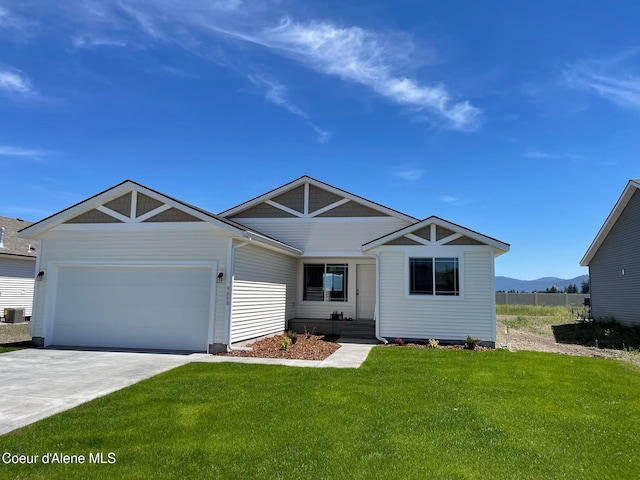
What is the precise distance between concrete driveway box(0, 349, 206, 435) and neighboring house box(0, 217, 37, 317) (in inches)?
458

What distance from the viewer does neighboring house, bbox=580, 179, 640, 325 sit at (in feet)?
56.1

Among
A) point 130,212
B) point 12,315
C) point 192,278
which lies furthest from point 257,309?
point 12,315

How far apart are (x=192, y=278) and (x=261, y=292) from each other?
240 centimetres

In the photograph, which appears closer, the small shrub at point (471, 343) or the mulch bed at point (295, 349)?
the mulch bed at point (295, 349)

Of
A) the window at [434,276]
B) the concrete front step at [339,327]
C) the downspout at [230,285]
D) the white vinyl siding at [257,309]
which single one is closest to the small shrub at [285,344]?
the downspout at [230,285]

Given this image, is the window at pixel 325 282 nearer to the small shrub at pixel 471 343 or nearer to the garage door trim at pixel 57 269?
the small shrub at pixel 471 343

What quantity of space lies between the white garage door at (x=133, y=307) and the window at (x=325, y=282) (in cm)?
626

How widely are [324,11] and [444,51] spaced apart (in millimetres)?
3785

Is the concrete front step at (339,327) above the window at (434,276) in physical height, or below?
below

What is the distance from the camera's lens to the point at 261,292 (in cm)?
1318

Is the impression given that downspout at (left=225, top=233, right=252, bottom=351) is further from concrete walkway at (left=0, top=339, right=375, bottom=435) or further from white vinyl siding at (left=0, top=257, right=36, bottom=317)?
white vinyl siding at (left=0, top=257, right=36, bottom=317)

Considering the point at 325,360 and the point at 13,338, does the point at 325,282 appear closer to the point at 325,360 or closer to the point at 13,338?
the point at 325,360

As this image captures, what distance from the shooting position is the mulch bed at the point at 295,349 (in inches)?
416

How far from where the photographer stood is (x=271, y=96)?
1395 centimetres
